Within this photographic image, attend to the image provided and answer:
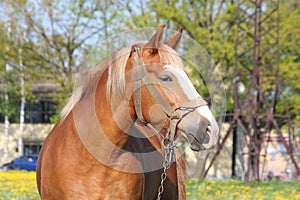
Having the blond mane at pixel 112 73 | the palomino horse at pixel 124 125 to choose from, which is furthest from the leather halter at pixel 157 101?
the blond mane at pixel 112 73

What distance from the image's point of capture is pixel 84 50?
1057 inches

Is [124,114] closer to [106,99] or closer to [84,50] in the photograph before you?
[106,99]

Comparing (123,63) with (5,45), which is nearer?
(123,63)

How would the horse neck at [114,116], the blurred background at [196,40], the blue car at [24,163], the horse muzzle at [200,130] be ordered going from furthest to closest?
the blue car at [24,163], the blurred background at [196,40], the horse neck at [114,116], the horse muzzle at [200,130]

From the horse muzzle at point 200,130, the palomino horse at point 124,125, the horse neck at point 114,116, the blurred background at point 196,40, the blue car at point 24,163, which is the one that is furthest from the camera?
the blue car at point 24,163

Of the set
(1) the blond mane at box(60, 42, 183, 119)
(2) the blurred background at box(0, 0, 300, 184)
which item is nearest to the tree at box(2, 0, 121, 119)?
(2) the blurred background at box(0, 0, 300, 184)

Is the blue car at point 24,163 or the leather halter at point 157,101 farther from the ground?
the leather halter at point 157,101

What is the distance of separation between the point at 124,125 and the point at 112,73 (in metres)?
0.37

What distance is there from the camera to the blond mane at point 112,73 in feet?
12.0

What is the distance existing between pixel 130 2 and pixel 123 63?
971 inches

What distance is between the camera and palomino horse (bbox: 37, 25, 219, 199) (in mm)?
3568

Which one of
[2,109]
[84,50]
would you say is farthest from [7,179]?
[2,109]

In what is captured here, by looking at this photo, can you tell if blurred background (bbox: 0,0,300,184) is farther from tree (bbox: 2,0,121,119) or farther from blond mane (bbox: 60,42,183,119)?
blond mane (bbox: 60,42,183,119)

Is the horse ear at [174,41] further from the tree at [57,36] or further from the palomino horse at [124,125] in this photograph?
the tree at [57,36]
